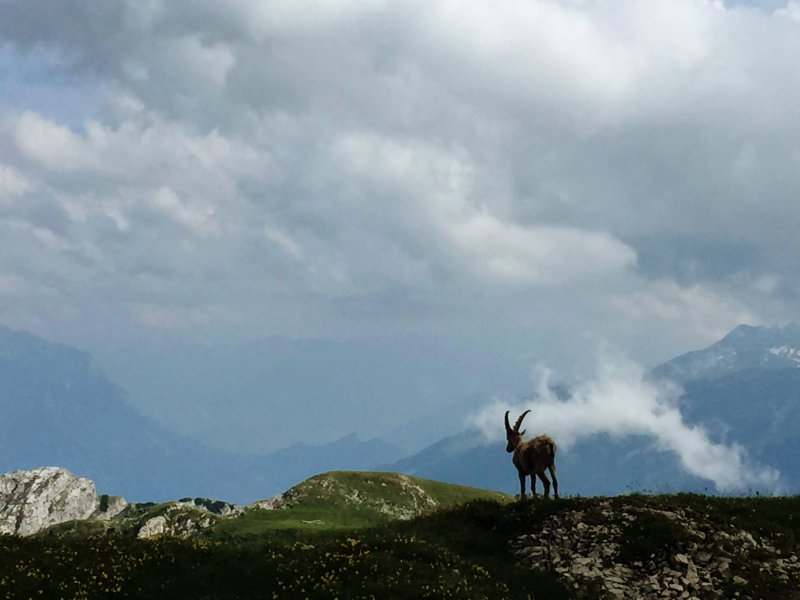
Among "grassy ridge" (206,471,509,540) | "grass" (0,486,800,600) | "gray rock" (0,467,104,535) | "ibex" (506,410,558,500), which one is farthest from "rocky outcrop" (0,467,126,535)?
"ibex" (506,410,558,500)

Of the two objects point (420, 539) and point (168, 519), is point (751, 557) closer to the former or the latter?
point (420, 539)

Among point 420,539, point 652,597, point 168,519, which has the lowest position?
point 652,597

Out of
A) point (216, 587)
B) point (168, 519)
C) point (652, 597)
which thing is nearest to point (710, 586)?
point (652, 597)

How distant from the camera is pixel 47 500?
573ft

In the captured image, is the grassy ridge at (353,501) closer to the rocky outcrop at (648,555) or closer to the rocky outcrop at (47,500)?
the rocky outcrop at (648,555)

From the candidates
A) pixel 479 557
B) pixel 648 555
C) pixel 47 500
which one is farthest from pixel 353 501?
pixel 47 500

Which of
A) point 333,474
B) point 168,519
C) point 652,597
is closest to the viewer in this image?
point 652,597

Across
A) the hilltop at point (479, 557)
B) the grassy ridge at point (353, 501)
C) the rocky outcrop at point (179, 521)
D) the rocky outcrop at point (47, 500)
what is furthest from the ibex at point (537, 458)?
the rocky outcrop at point (47, 500)

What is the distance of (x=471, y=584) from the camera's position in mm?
25219

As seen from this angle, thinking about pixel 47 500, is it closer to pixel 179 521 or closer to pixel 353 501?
pixel 179 521

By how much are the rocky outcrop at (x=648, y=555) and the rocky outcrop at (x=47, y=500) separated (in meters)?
159

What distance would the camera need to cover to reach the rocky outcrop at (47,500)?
555 ft

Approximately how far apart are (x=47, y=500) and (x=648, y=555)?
578 ft

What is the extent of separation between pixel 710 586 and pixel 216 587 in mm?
16876
